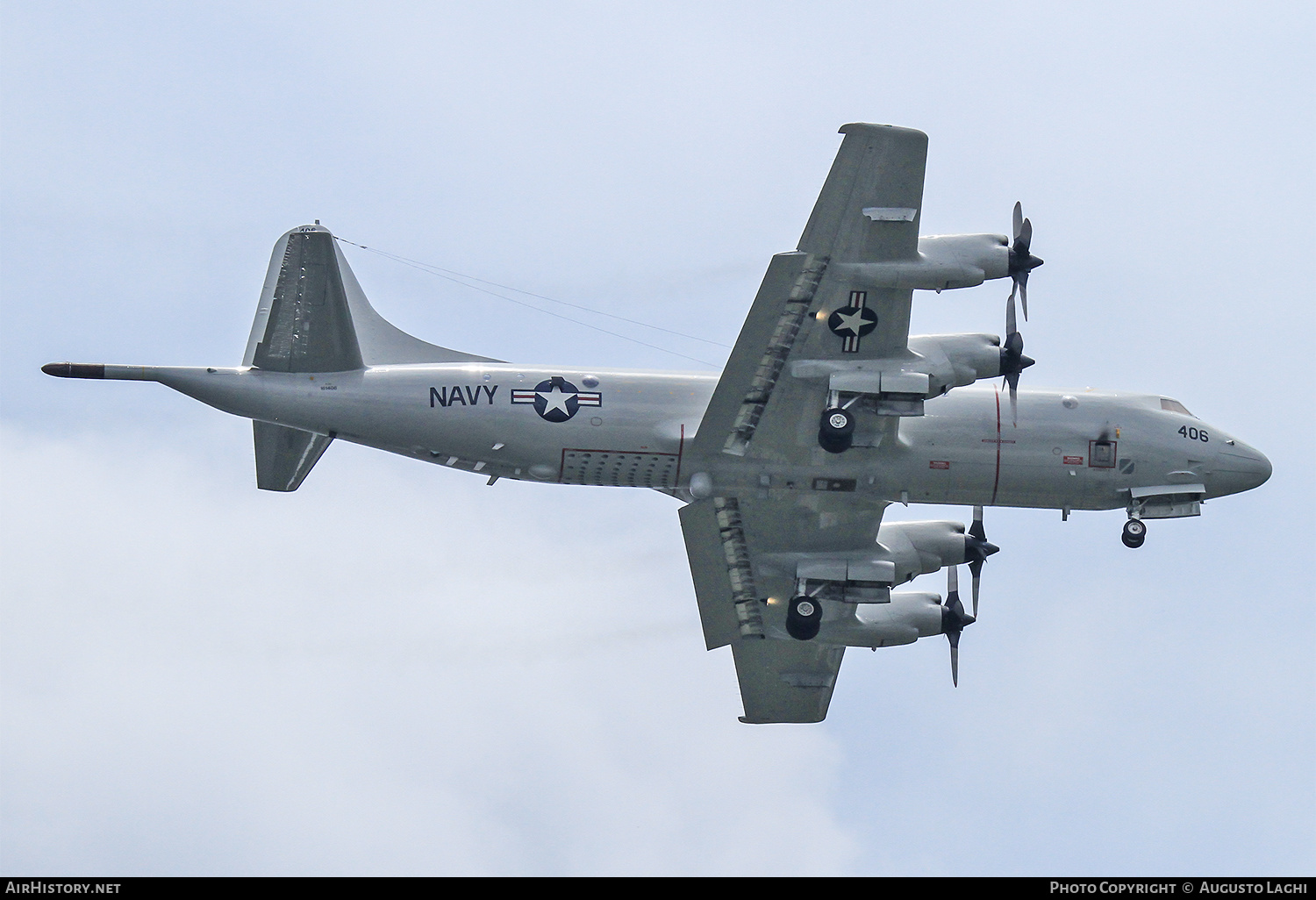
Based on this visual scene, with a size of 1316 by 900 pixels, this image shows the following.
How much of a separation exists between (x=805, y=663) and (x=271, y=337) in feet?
45.1

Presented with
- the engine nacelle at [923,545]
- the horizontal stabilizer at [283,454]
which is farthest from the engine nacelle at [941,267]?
the horizontal stabilizer at [283,454]

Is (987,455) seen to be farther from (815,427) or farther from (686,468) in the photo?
(686,468)

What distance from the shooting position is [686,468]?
1264 inches

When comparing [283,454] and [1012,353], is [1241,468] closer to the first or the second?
[1012,353]

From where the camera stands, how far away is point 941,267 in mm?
30203

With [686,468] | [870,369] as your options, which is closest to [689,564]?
[686,468]

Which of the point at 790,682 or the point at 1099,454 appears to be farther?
the point at 790,682

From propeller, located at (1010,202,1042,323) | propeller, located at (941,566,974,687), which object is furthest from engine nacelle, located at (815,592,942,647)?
propeller, located at (1010,202,1042,323)

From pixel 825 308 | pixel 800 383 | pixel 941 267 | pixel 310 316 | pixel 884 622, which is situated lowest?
pixel 884 622

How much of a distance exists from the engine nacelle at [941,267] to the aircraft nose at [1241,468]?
23.6 feet

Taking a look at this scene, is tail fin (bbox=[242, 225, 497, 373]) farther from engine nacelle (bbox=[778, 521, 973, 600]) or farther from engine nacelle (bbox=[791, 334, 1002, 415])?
engine nacelle (bbox=[778, 521, 973, 600])

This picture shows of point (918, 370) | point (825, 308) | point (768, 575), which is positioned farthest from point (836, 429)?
point (768, 575)

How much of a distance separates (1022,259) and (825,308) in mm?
3823

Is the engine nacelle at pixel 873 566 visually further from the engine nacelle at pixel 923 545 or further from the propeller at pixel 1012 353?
the propeller at pixel 1012 353
